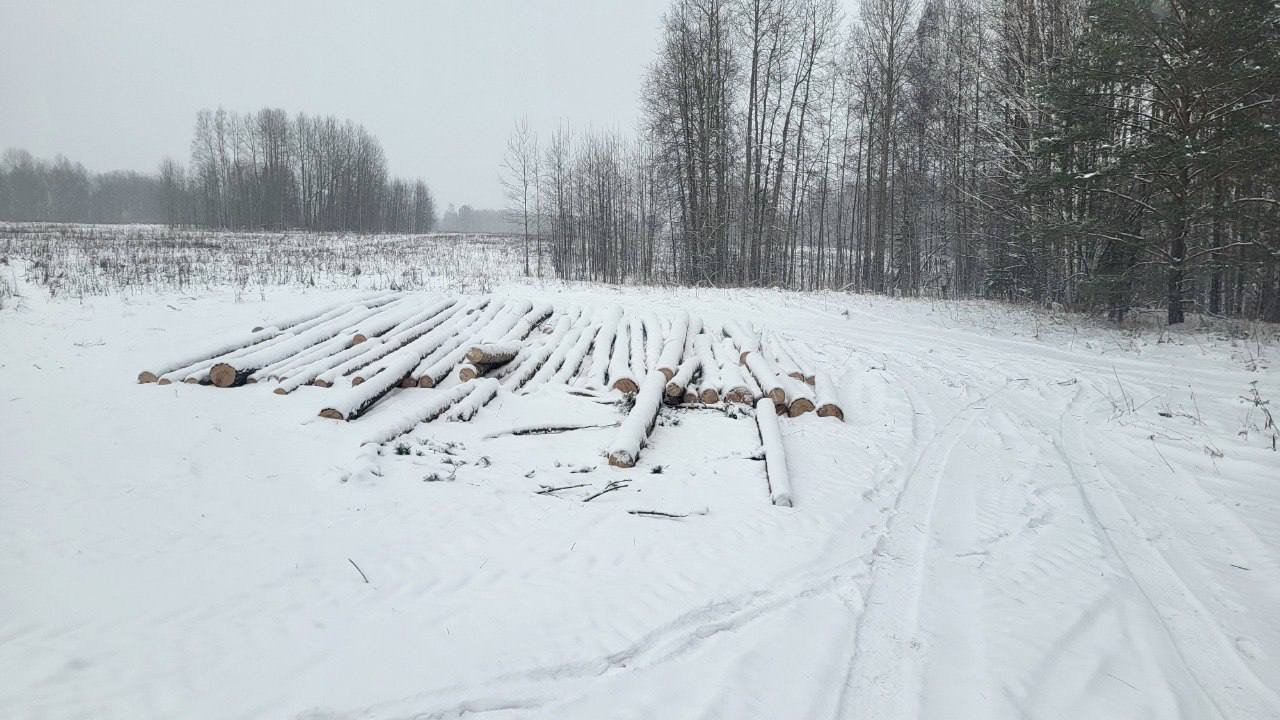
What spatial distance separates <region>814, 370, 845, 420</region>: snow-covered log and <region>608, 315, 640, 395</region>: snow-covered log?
2382mm

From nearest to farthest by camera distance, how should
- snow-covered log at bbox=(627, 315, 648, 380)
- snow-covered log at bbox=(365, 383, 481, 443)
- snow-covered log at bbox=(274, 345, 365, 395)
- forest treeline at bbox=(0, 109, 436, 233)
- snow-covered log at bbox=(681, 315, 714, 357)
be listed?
snow-covered log at bbox=(365, 383, 481, 443) → snow-covered log at bbox=(274, 345, 365, 395) → snow-covered log at bbox=(627, 315, 648, 380) → snow-covered log at bbox=(681, 315, 714, 357) → forest treeline at bbox=(0, 109, 436, 233)

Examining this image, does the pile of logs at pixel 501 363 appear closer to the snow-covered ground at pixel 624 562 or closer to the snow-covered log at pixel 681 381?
the snow-covered log at pixel 681 381

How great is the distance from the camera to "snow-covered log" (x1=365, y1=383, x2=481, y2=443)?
5.66m

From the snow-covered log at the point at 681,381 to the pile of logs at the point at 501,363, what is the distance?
0.02 metres

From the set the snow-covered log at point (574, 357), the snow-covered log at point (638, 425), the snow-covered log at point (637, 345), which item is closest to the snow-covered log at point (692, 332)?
the snow-covered log at point (637, 345)

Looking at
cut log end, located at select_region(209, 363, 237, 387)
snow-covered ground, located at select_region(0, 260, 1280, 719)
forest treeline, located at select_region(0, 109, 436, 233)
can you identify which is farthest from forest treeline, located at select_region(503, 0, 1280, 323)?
forest treeline, located at select_region(0, 109, 436, 233)

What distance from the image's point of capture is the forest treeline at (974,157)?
36.7ft

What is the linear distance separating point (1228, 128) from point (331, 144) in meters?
74.3

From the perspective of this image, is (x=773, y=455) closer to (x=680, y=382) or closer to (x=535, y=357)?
(x=680, y=382)

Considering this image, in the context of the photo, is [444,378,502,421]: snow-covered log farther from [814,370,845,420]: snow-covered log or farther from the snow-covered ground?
[814,370,845,420]: snow-covered log

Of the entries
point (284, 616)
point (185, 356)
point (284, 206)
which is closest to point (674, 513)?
point (284, 616)

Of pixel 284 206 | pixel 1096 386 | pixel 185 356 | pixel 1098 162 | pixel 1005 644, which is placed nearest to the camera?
pixel 1005 644

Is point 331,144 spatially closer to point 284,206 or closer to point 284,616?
point 284,206

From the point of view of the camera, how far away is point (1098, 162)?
499 inches
